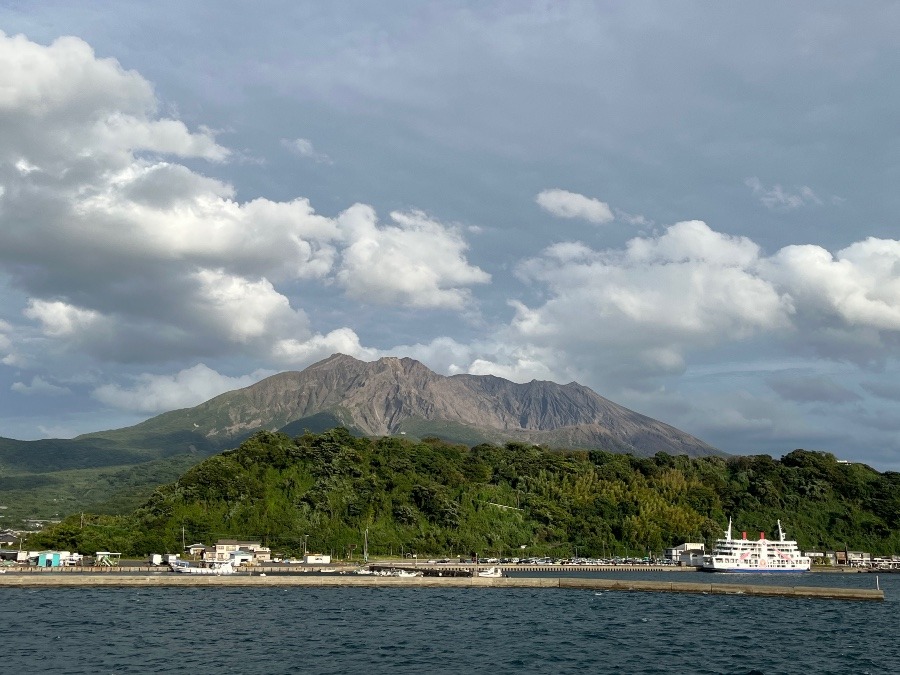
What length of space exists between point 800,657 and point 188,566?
320ft

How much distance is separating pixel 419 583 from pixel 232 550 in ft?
153

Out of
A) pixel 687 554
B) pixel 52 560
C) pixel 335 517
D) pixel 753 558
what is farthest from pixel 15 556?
pixel 753 558

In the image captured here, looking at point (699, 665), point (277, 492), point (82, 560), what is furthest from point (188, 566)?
point (699, 665)

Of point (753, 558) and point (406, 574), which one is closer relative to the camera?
point (406, 574)

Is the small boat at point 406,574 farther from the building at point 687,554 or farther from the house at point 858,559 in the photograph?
the house at point 858,559

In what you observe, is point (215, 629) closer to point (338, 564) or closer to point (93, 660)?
point (93, 660)

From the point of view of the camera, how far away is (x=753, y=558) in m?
167

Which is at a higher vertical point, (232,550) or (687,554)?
(232,550)

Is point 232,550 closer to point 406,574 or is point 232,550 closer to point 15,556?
point 406,574

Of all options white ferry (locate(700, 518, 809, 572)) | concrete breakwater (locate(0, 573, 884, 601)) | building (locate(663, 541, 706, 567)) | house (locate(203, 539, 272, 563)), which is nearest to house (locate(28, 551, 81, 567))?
house (locate(203, 539, 272, 563))

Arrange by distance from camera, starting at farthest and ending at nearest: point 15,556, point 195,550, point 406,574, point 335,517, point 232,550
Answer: point 335,517, point 15,556, point 195,550, point 232,550, point 406,574

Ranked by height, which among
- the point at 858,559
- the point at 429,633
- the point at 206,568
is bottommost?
the point at 858,559

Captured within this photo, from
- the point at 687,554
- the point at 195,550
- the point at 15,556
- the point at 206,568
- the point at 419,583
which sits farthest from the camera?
the point at 687,554

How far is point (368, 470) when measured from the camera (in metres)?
195
